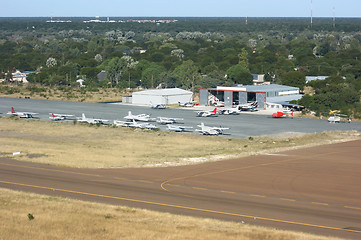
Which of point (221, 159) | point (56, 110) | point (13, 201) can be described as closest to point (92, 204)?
point (13, 201)

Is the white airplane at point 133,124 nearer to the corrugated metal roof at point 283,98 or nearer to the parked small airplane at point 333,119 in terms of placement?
the parked small airplane at point 333,119

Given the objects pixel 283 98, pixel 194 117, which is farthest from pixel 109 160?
pixel 283 98

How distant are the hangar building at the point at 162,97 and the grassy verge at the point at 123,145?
40.0 metres

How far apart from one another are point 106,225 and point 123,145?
158 feet

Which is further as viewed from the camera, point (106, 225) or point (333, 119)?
point (333, 119)

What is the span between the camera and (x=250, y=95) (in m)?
145

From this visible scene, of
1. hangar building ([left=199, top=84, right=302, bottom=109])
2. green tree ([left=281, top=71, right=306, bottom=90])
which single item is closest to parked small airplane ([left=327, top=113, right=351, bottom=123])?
hangar building ([left=199, top=84, right=302, bottom=109])

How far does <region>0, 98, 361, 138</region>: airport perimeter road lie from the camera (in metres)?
110

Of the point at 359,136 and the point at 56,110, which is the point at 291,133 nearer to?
the point at 359,136

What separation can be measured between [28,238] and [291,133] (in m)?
72.0

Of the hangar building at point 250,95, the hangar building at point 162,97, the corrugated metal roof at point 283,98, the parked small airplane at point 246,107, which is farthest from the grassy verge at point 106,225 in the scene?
the hangar building at point 162,97

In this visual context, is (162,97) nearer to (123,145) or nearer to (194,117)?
(194,117)

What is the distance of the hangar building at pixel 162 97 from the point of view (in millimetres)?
153500

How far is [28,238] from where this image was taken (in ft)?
132
